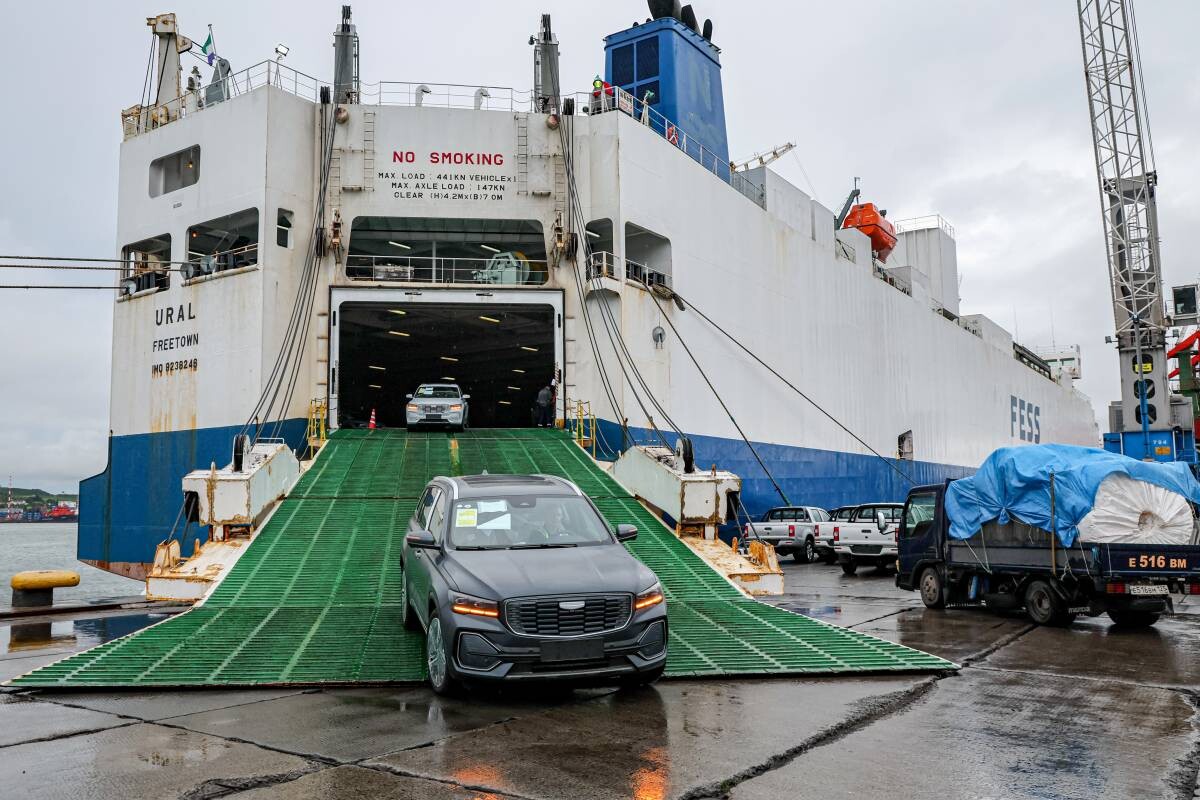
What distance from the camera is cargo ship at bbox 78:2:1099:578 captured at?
2277 centimetres

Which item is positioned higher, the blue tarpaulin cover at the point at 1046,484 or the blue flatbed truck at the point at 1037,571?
the blue tarpaulin cover at the point at 1046,484

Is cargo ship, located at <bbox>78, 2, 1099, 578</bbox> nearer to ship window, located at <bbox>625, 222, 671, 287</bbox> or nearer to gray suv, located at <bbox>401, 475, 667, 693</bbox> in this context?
ship window, located at <bbox>625, 222, 671, 287</bbox>

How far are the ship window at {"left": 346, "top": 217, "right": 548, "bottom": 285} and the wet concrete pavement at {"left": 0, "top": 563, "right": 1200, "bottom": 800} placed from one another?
16.9 metres

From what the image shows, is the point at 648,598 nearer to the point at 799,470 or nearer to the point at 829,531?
the point at 829,531

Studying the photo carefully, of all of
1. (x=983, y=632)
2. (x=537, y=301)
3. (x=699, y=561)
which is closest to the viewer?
(x=983, y=632)

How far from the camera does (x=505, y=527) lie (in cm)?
786

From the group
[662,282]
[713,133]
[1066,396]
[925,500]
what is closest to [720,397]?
[662,282]

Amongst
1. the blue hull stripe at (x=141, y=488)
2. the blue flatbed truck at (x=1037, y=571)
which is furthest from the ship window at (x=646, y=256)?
the blue flatbed truck at (x=1037, y=571)

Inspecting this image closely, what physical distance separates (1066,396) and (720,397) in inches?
1996

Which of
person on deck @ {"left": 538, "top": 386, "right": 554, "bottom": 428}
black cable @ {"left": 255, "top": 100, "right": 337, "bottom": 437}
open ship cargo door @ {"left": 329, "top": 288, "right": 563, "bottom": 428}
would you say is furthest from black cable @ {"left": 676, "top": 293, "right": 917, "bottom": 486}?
black cable @ {"left": 255, "top": 100, "right": 337, "bottom": 437}

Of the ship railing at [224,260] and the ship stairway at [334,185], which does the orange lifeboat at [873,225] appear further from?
the ship railing at [224,260]

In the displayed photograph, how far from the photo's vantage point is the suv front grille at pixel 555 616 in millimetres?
6574

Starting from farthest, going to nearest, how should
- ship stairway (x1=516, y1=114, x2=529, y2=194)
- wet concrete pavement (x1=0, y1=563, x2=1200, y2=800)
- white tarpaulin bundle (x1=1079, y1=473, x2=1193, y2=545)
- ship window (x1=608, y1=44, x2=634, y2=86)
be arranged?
1. ship window (x1=608, y1=44, x2=634, y2=86)
2. ship stairway (x1=516, y1=114, x2=529, y2=194)
3. white tarpaulin bundle (x1=1079, y1=473, x2=1193, y2=545)
4. wet concrete pavement (x1=0, y1=563, x2=1200, y2=800)

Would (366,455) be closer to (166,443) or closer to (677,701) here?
(166,443)
